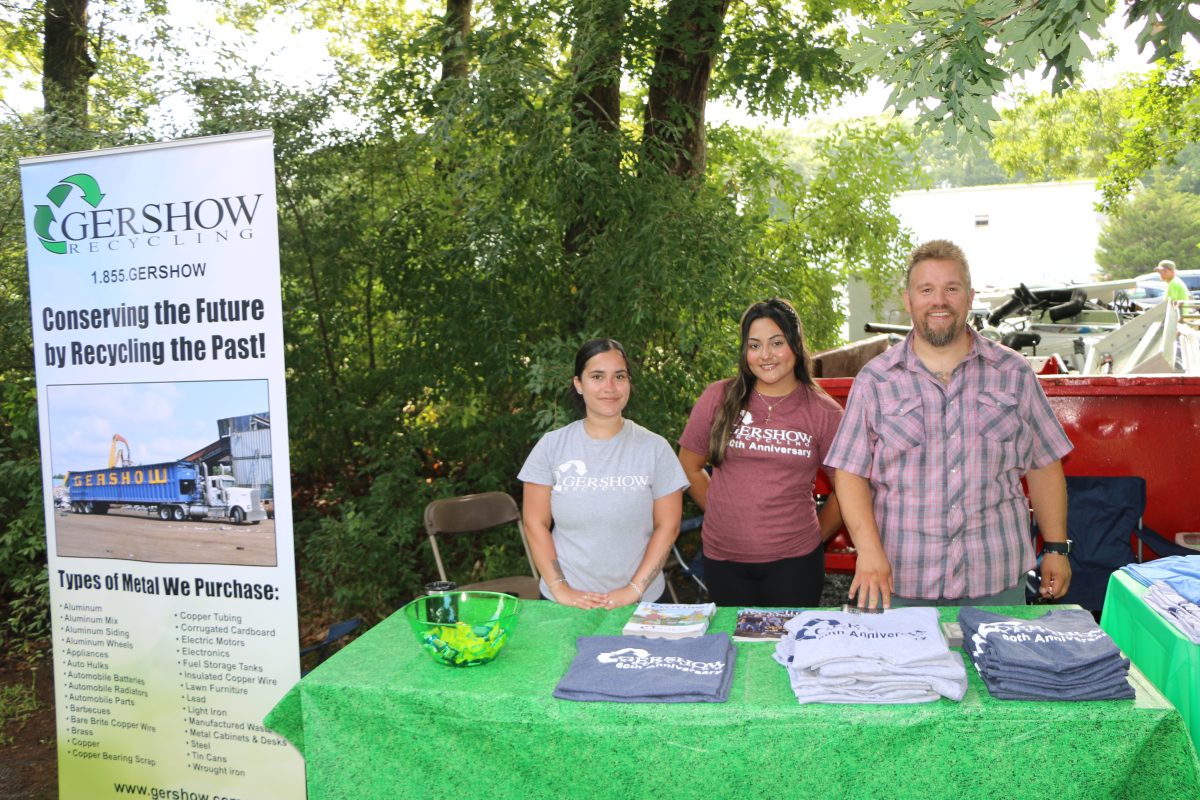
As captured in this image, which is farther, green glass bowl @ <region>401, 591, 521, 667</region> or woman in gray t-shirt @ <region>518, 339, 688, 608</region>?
woman in gray t-shirt @ <region>518, 339, 688, 608</region>

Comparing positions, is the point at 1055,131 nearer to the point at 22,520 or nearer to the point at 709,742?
the point at 22,520

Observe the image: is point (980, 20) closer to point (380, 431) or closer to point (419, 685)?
point (419, 685)

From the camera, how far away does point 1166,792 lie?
2.04 m

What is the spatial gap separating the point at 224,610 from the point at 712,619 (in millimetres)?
1554

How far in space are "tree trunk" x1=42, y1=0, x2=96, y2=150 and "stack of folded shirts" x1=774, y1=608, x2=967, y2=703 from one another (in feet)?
16.5

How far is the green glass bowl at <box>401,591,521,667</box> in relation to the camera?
2416 millimetres

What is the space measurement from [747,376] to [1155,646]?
136 centimetres

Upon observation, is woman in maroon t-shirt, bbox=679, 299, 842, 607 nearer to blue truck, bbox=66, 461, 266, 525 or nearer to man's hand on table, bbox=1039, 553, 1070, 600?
man's hand on table, bbox=1039, 553, 1070, 600

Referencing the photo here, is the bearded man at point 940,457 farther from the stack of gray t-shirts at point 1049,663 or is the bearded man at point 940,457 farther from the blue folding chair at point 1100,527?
the blue folding chair at point 1100,527

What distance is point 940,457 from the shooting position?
2.77 meters

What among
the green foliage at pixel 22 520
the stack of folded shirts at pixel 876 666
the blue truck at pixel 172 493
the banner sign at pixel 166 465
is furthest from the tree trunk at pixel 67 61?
the stack of folded shirts at pixel 876 666

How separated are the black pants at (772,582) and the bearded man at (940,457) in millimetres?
375

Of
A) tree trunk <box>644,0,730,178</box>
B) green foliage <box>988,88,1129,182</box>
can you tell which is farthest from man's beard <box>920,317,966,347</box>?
green foliage <box>988,88,1129,182</box>

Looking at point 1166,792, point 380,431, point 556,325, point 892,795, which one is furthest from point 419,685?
point 380,431
